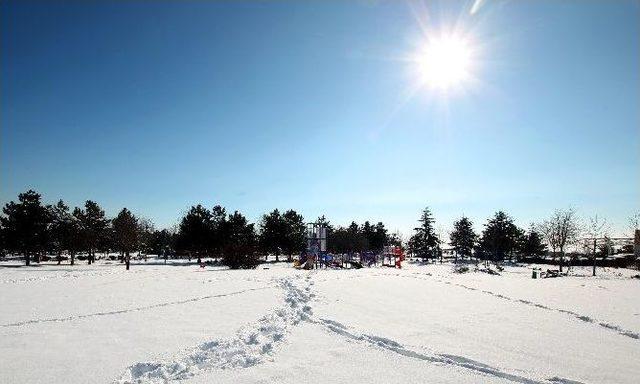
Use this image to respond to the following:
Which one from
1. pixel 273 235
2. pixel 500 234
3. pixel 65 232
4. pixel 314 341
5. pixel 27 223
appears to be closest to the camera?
pixel 314 341

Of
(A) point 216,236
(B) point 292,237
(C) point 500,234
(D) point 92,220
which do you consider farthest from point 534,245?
(D) point 92,220

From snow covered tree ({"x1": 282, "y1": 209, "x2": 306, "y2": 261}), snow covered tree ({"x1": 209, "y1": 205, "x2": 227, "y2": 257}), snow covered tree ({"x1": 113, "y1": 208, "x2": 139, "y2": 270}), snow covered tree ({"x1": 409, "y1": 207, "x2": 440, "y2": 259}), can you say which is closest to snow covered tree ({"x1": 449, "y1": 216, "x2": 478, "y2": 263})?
snow covered tree ({"x1": 409, "y1": 207, "x2": 440, "y2": 259})

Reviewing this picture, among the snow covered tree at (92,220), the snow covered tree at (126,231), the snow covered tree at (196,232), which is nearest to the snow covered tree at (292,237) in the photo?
the snow covered tree at (196,232)

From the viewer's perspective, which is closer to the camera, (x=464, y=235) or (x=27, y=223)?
(x=27, y=223)

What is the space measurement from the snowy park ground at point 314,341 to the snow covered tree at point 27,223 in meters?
39.2

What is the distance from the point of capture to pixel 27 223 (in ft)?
143

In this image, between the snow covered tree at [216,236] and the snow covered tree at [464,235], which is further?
the snow covered tree at [464,235]

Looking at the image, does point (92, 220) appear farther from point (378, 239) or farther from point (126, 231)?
point (378, 239)

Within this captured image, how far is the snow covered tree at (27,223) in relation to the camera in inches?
1711

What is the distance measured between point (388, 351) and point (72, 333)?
6.55 meters

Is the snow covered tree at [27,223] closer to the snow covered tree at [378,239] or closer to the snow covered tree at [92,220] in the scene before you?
the snow covered tree at [92,220]

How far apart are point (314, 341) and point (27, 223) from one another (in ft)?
165

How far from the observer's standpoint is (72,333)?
7.72m

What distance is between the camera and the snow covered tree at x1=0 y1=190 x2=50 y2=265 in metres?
43.5
